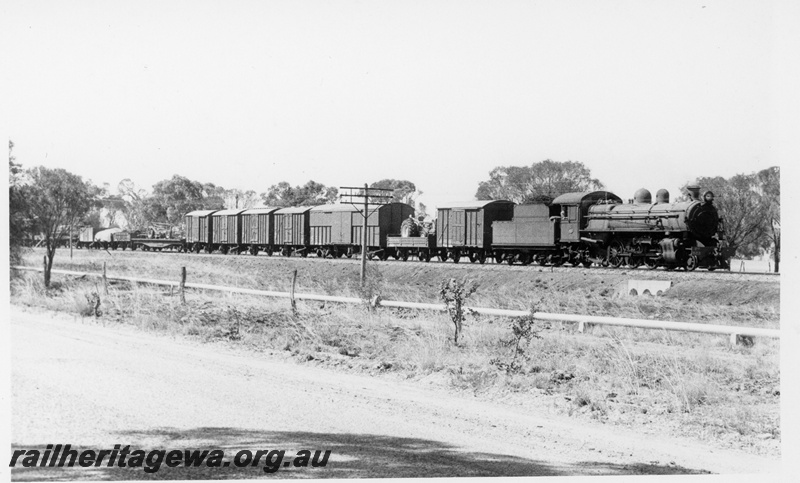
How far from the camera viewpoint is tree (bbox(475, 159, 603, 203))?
128 ft

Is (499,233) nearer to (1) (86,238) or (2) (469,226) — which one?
(2) (469,226)

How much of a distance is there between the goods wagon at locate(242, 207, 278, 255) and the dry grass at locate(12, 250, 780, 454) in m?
18.1

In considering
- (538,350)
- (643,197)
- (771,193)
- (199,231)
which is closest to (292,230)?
(199,231)

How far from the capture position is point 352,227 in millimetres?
34312

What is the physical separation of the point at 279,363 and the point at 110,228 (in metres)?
32.7

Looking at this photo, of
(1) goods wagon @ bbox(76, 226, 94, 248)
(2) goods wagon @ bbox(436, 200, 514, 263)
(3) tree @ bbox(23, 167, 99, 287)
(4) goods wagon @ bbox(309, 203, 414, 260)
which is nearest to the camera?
(3) tree @ bbox(23, 167, 99, 287)

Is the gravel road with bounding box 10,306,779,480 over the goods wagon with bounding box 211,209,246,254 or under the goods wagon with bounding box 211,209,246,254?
under

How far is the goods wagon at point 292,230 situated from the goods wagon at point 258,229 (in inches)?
14.5

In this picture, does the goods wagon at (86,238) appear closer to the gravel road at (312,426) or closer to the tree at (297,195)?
the tree at (297,195)

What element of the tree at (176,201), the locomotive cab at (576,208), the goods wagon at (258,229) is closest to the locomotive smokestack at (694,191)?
the locomotive cab at (576,208)

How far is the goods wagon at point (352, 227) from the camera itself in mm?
34188

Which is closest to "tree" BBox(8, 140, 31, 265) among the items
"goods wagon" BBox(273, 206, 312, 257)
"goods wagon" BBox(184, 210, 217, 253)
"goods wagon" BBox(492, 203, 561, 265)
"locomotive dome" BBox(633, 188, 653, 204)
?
"goods wagon" BBox(492, 203, 561, 265)

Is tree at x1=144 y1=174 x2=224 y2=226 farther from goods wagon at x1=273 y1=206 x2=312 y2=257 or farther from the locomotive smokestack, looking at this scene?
the locomotive smokestack

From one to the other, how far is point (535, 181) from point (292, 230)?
46.1 ft
